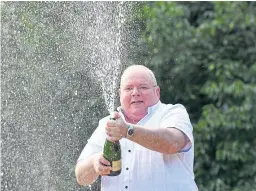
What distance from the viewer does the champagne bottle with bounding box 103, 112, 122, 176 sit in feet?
13.8

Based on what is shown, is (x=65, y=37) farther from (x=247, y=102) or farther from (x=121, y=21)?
(x=247, y=102)

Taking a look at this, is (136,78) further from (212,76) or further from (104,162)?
(212,76)

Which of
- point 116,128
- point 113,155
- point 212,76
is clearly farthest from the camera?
point 212,76

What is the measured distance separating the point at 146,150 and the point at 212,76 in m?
4.09

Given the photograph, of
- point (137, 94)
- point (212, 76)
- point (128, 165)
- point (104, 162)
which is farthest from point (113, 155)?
point (212, 76)

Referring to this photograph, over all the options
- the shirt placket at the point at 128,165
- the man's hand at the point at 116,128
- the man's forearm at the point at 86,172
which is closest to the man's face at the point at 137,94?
the shirt placket at the point at 128,165

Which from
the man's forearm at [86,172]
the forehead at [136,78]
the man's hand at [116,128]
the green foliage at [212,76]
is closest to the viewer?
the man's hand at [116,128]

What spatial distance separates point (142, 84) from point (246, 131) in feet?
13.2

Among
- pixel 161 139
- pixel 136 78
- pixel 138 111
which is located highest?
pixel 136 78

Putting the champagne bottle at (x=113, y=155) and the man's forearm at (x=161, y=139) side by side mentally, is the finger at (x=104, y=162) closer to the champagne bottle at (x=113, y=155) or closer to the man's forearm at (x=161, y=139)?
the champagne bottle at (x=113, y=155)

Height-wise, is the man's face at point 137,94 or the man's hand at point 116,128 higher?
the man's face at point 137,94

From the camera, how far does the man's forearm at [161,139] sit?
418 cm

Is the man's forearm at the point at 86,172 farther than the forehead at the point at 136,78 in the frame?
No

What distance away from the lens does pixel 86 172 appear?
14.5 ft
